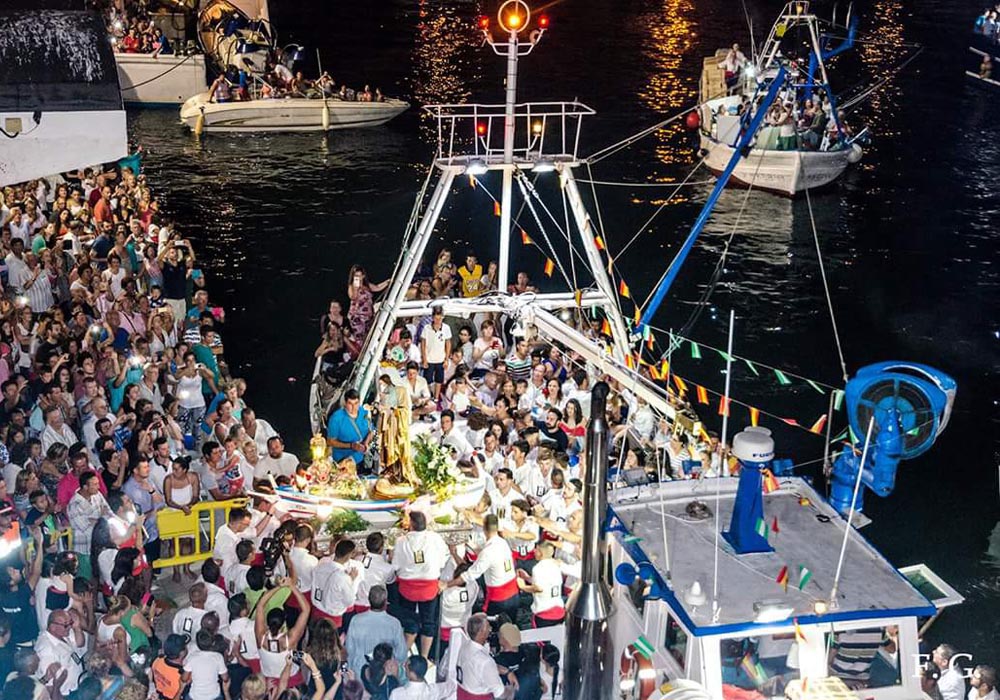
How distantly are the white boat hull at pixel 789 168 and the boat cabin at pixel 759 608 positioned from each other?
72.6ft

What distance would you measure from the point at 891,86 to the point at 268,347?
28.4 metres

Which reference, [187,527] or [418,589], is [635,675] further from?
[187,527]

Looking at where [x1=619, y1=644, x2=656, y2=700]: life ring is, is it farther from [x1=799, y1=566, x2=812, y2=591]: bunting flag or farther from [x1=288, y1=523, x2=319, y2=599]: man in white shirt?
[x1=288, y1=523, x2=319, y2=599]: man in white shirt

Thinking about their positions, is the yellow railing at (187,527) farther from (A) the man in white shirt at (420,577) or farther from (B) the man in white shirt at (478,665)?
(B) the man in white shirt at (478,665)

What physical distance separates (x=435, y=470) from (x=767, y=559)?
4843 millimetres

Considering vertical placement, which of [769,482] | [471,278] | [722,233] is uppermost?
[769,482]

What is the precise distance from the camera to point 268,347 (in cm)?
2384

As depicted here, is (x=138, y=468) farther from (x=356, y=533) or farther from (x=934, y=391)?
(x=934, y=391)

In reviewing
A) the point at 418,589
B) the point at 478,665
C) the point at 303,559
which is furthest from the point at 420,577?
the point at 478,665

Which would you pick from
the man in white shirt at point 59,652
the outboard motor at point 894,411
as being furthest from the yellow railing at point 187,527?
the outboard motor at point 894,411

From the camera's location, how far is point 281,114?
122ft

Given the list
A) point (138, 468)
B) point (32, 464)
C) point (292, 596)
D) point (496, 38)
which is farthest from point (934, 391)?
point (496, 38)

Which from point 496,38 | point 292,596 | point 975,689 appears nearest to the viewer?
point 975,689

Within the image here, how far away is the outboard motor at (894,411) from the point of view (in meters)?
13.5
